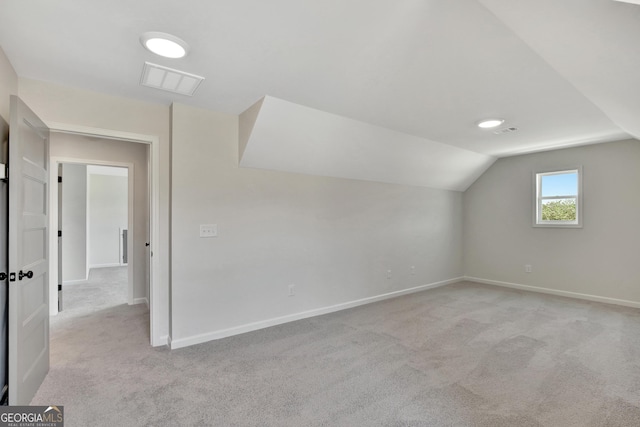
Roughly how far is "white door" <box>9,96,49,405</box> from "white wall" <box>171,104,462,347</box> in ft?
3.06

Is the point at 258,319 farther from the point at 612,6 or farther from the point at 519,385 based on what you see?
the point at 612,6

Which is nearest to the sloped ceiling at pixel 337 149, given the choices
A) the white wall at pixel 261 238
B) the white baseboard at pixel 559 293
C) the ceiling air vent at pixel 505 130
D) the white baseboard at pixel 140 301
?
the white wall at pixel 261 238

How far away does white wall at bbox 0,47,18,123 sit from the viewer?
198 centimetres

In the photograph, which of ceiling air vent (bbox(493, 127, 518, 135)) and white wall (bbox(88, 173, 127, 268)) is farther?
white wall (bbox(88, 173, 127, 268))

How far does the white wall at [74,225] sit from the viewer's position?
5617 millimetres

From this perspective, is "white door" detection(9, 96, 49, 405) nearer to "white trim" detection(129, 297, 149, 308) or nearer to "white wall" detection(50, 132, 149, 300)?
"white wall" detection(50, 132, 149, 300)

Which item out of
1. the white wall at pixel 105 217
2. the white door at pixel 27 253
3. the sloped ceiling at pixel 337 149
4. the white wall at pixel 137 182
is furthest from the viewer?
the white wall at pixel 105 217

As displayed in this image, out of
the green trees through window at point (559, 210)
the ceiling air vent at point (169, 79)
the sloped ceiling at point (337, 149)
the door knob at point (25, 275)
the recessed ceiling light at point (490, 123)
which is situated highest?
the ceiling air vent at point (169, 79)

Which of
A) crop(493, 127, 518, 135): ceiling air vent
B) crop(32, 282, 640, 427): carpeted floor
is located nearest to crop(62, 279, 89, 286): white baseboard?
crop(32, 282, 640, 427): carpeted floor

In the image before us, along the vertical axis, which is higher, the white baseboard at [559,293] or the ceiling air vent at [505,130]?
the ceiling air vent at [505,130]

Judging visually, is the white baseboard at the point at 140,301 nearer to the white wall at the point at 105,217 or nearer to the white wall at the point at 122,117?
the white wall at the point at 122,117

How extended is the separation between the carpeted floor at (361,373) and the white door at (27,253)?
1.00 ft

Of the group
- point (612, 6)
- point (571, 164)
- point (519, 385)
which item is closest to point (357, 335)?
point (519, 385)

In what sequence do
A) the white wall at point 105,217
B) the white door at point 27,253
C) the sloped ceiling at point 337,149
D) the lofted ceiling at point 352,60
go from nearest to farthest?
the lofted ceiling at point 352,60
the white door at point 27,253
the sloped ceiling at point 337,149
the white wall at point 105,217
